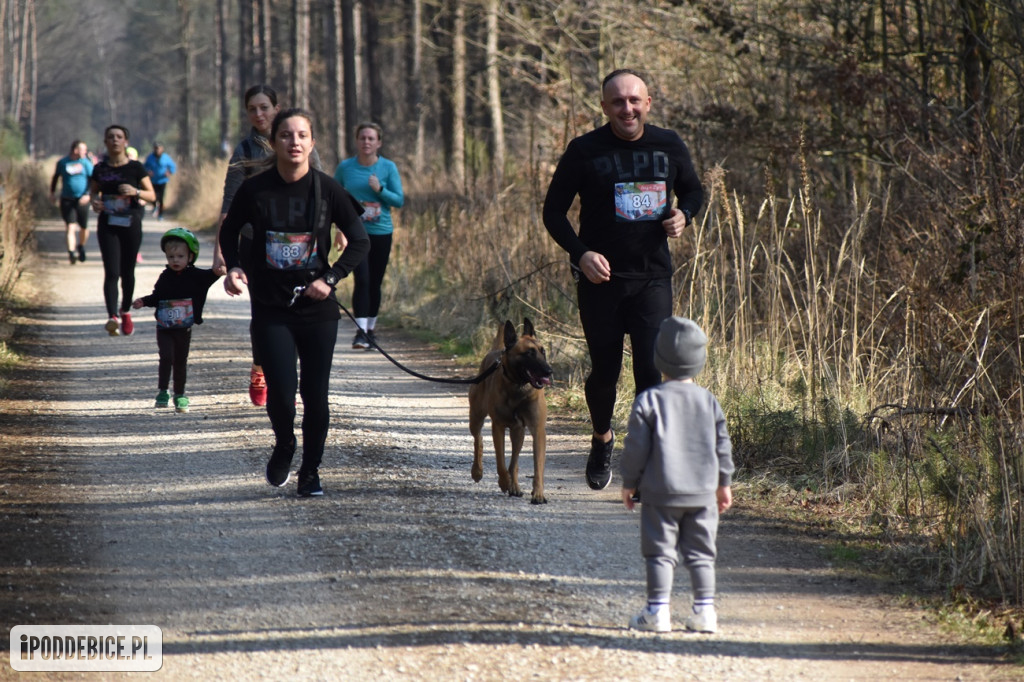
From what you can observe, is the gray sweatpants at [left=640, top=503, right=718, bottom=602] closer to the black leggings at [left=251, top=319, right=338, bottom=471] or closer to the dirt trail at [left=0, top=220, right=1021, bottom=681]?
the dirt trail at [left=0, top=220, right=1021, bottom=681]

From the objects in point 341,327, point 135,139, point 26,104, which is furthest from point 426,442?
point 135,139

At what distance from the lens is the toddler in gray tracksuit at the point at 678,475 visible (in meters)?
4.12

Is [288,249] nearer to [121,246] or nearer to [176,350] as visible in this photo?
[176,350]

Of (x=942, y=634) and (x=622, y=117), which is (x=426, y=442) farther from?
(x=942, y=634)

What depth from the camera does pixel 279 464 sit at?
612 centimetres

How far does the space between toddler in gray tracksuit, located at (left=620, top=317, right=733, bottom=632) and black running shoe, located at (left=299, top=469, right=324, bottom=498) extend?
241cm

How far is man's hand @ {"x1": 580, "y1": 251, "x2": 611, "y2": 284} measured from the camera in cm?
536

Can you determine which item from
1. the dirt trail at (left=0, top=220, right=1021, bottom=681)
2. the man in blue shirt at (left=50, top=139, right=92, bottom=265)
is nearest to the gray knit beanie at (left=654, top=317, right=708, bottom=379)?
the dirt trail at (left=0, top=220, right=1021, bottom=681)

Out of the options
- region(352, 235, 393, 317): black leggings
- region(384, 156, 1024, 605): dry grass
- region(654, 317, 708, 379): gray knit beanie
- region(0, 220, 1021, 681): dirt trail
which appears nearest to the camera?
region(0, 220, 1021, 681): dirt trail

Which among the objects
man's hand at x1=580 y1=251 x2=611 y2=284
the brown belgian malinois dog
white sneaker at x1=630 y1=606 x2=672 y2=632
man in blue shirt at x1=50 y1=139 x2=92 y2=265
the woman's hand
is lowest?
white sneaker at x1=630 y1=606 x2=672 y2=632

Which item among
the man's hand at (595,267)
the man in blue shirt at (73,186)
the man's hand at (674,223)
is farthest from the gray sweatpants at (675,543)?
the man in blue shirt at (73,186)

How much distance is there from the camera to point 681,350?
4.22 m

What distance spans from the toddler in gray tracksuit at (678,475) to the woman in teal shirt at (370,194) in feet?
21.2

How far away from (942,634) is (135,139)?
114m
